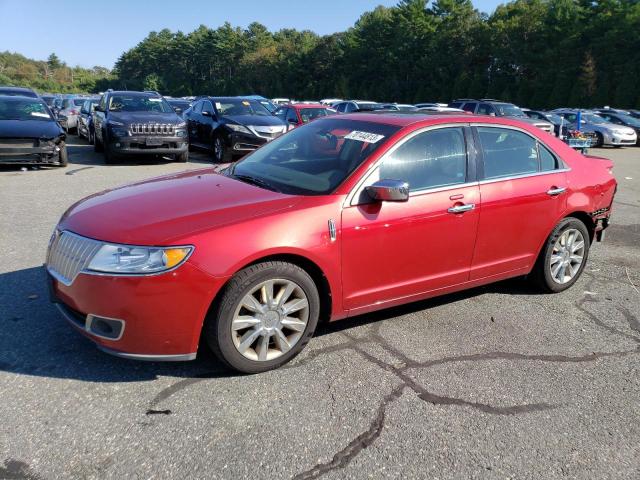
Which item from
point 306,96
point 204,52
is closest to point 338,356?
point 306,96

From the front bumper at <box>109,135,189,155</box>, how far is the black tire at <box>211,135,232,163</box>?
1.20m

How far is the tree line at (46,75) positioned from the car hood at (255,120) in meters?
103

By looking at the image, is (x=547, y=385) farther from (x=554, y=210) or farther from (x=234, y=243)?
(x=234, y=243)

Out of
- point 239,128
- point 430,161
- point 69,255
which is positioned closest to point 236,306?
point 69,255

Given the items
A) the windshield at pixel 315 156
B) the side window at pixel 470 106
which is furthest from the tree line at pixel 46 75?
the windshield at pixel 315 156

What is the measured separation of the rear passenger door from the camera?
166 inches

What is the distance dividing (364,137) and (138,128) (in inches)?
370

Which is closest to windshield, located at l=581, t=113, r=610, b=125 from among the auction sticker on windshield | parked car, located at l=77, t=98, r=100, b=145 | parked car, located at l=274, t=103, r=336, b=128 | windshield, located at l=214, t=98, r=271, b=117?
parked car, located at l=274, t=103, r=336, b=128

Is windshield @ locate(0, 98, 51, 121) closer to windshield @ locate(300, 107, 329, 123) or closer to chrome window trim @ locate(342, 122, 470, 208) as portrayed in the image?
windshield @ locate(300, 107, 329, 123)

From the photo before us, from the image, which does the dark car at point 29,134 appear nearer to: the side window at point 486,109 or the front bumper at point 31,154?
the front bumper at point 31,154

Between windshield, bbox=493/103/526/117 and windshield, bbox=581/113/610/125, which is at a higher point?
windshield, bbox=493/103/526/117

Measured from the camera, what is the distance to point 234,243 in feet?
10.2

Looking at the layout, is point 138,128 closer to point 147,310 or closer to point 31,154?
point 31,154

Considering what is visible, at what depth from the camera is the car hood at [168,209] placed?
312 centimetres
